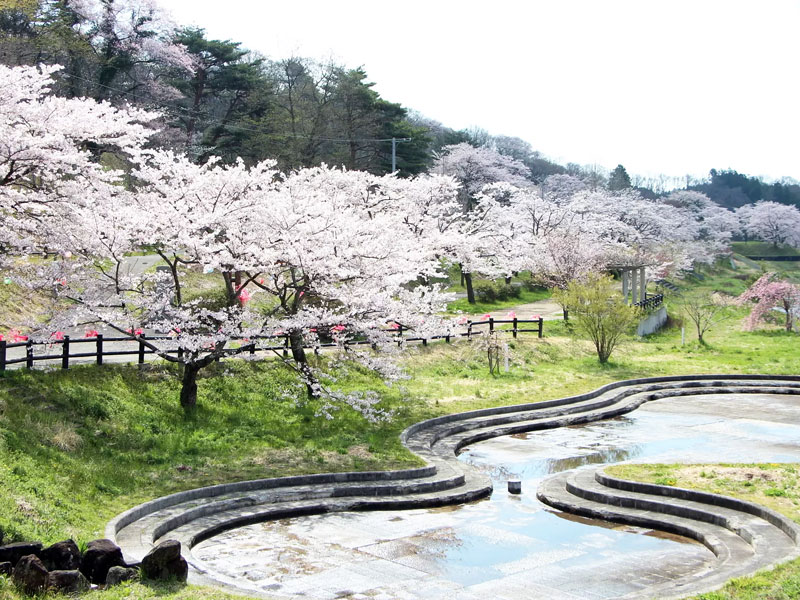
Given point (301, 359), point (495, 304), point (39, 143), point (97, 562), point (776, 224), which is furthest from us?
point (776, 224)

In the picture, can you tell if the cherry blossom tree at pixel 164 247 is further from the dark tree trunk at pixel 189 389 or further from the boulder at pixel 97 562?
the boulder at pixel 97 562

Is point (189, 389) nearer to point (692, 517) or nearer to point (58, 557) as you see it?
point (58, 557)

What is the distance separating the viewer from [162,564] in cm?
1003

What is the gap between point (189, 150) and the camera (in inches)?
1893

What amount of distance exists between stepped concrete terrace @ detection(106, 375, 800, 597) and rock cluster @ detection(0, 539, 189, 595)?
2.39 feet

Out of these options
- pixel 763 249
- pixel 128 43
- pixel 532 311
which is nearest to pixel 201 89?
pixel 128 43

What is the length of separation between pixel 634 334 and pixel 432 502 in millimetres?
26370

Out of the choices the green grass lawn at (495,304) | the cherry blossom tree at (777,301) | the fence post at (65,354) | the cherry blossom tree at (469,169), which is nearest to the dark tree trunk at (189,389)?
the fence post at (65,354)

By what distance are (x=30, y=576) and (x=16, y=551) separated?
30.7 inches

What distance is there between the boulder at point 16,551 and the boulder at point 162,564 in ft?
4.39

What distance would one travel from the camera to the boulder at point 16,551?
9672 millimetres

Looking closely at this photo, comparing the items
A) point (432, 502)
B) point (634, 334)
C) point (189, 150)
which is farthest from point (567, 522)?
point (189, 150)

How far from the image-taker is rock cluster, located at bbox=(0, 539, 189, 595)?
369 inches

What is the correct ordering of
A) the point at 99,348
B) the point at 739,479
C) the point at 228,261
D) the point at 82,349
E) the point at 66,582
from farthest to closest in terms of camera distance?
the point at 82,349
the point at 99,348
the point at 228,261
the point at 739,479
the point at 66,582
